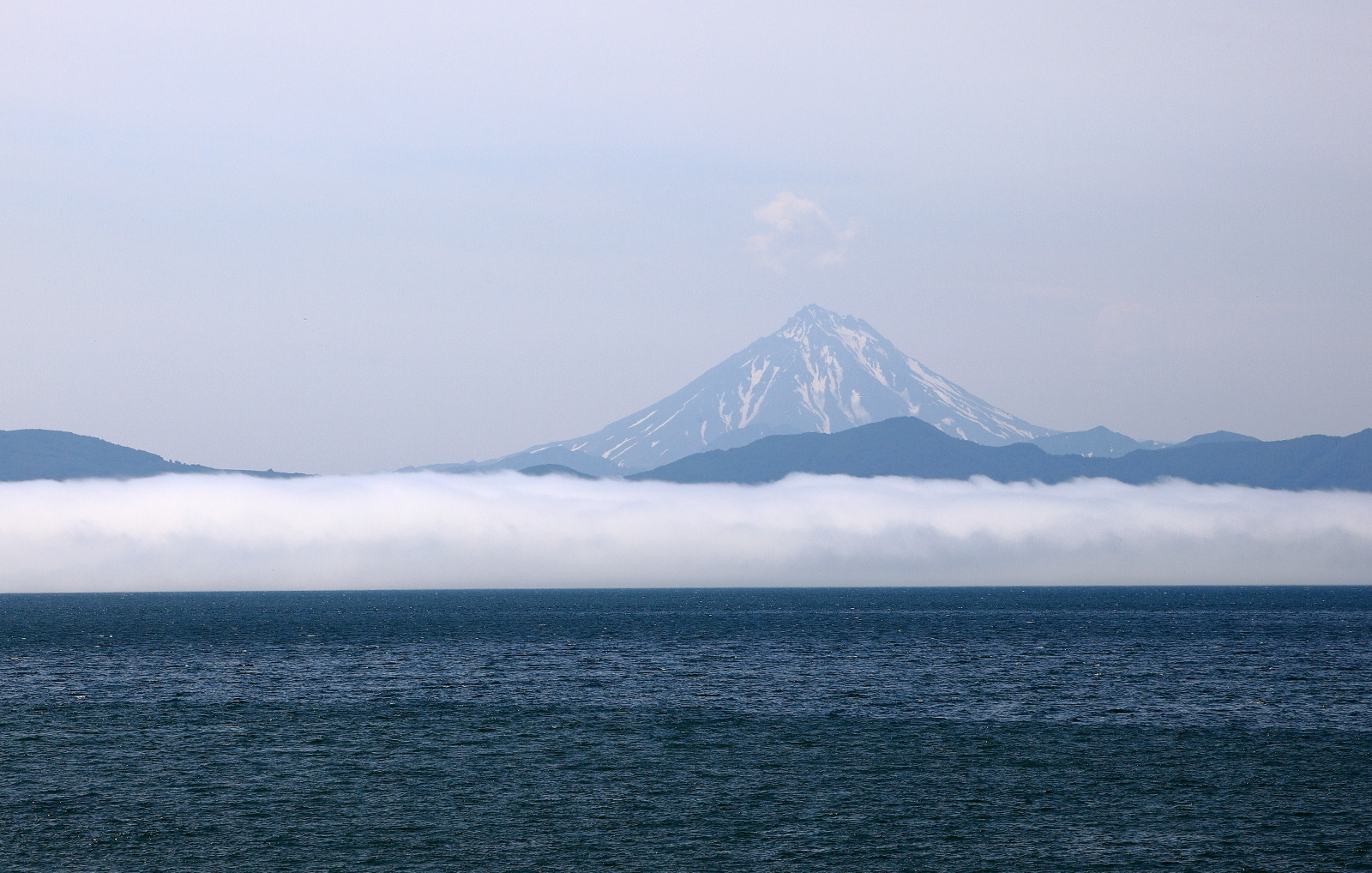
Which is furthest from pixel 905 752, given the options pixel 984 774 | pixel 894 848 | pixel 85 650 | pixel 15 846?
pixel 85 650

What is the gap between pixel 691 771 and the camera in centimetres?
7619

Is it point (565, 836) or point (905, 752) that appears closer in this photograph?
→ point (565, 836)

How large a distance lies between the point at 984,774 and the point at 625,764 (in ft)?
74.8

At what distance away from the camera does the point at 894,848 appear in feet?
189

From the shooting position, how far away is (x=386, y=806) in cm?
6625

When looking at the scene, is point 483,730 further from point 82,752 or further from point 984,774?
point 984,774

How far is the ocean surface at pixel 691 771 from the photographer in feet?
188

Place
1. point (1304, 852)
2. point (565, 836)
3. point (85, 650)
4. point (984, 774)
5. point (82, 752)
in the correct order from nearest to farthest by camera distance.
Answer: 1. point (1304, 852)
2. point (565, 836)
3. point (984, 774)
4. point (82, 752)
5. point (85, 650)

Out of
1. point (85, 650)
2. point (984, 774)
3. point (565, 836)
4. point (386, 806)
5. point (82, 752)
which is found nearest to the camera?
point (565, 836)

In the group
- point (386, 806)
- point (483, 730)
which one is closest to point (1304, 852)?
point (386, 806)

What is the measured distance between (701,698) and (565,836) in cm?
5254

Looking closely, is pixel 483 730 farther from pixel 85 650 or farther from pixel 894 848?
pixel 85 650

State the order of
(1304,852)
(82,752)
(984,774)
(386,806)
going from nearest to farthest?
(1304,852)
(386,806)
(984,774)
(82,752)

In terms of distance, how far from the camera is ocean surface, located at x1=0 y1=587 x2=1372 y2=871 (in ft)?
188
